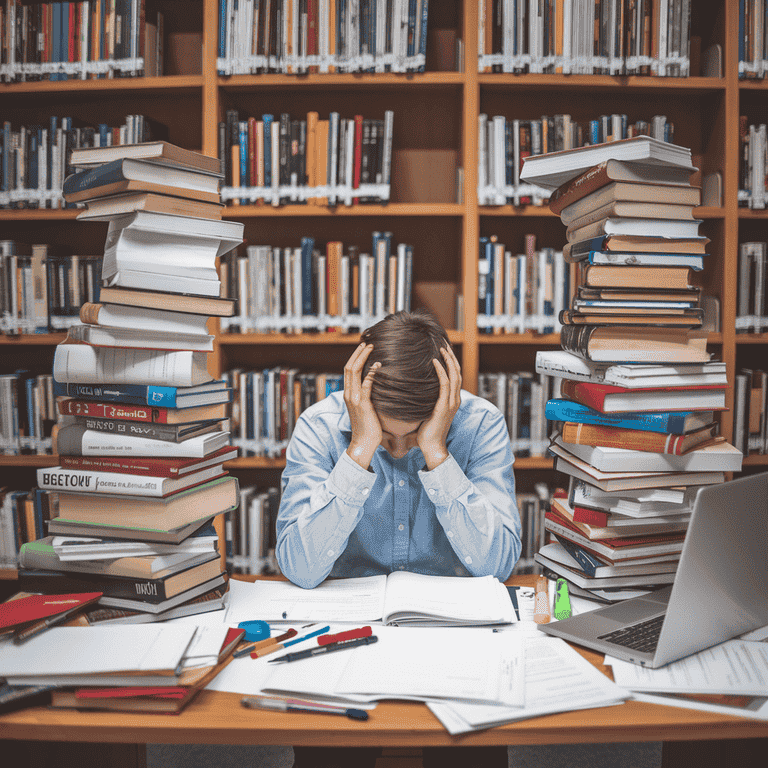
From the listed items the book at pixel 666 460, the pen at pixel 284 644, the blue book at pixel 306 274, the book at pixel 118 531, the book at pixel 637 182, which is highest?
the book at pixel 637 182

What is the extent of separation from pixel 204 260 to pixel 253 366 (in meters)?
1.27

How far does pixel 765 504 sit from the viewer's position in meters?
0.98

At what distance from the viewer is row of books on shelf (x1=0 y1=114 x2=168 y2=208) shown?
219 centimetres

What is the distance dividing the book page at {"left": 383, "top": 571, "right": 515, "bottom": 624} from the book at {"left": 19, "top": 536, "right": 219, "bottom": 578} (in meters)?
0.35

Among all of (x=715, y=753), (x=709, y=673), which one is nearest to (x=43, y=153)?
(x=709, y=673)

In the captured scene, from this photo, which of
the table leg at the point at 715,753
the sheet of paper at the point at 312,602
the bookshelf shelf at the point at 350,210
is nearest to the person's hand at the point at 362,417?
the sheet of paper at the point at 312,602

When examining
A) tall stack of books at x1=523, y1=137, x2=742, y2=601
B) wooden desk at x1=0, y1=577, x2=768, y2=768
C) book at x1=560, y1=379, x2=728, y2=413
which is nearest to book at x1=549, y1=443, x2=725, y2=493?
tall stack of books at x1=523, y1=137, x2=742, y2=601

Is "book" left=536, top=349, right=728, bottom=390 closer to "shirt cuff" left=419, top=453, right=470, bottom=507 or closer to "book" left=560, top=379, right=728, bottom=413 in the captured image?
"book" left=560, top=379, right=728, bottom=413

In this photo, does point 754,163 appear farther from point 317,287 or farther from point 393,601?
point 393,601

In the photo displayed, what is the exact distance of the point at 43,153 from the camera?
2.20 m

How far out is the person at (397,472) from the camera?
49.3 inches

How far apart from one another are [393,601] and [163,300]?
0.68m

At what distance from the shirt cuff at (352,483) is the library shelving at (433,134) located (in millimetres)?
969

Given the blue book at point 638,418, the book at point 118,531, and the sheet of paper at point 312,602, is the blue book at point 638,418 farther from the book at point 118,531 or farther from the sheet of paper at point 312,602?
the book at point 118,531
